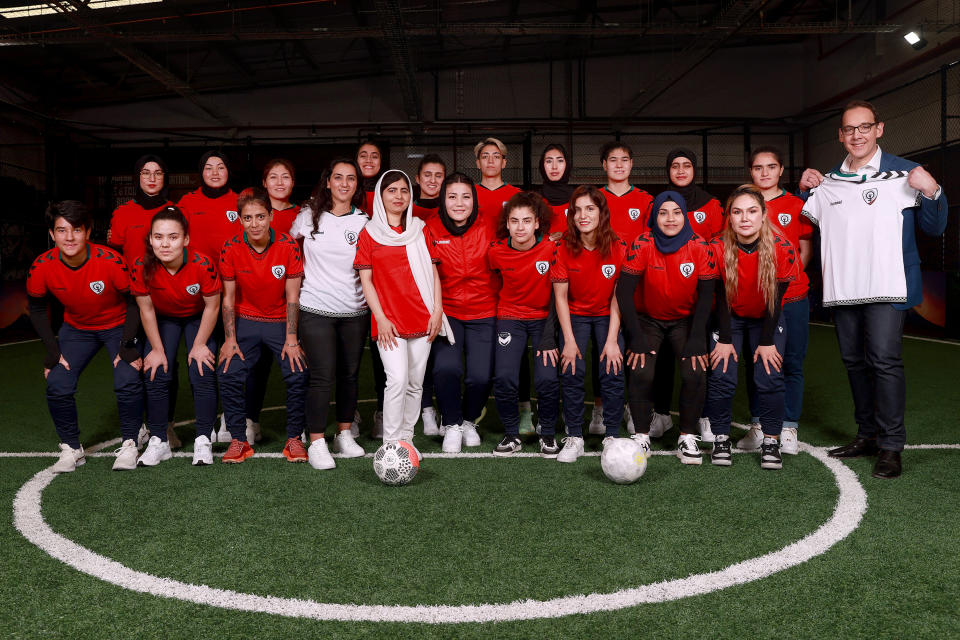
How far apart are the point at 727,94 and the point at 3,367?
17.2 metres

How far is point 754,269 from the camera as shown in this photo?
3.80 meters

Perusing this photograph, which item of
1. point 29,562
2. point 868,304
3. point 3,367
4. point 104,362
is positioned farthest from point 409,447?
point 3,367

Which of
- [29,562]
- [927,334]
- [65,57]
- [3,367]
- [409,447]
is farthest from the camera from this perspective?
[65,57]

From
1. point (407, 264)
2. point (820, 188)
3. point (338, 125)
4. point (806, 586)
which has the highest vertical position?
point (338, 125)

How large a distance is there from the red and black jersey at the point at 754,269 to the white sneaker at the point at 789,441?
0.77 meters

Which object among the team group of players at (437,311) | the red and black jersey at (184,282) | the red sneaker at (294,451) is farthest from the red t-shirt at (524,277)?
the red and black jersey at (184,282)

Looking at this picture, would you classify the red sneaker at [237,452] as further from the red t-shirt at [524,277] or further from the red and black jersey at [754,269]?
the red and black jersey at [754,269]

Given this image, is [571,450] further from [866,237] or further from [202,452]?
[202,452]

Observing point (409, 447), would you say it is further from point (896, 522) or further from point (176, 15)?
point (176, 15)

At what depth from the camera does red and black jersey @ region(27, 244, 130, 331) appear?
12.5 feet

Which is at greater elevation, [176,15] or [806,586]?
[176,15]

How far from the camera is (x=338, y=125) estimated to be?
17.4m

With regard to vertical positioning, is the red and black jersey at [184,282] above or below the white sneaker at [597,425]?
above

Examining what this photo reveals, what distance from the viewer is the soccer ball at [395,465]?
11.3 feet
